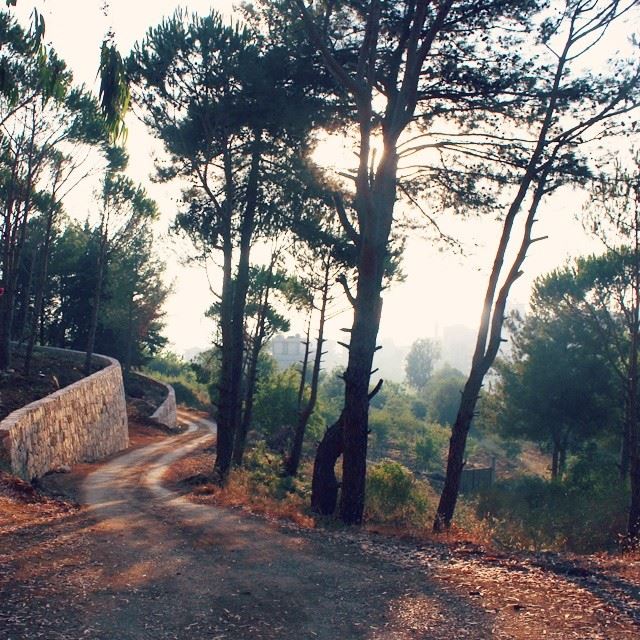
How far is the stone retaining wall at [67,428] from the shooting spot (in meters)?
14.5

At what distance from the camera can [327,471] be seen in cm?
1464

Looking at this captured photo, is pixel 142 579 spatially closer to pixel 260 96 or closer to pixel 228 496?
pixel 228 496

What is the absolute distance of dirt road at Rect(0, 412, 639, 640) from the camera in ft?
17.9

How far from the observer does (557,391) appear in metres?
36.2

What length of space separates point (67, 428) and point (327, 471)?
8963 mm

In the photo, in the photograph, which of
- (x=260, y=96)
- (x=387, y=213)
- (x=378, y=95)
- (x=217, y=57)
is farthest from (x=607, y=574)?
(x=217, y=57)

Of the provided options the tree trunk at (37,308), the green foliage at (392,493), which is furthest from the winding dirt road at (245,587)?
the tree trunk at (37,308)

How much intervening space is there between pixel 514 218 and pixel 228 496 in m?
7.80

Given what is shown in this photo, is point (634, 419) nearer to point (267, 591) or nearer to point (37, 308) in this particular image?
point (267, 591)

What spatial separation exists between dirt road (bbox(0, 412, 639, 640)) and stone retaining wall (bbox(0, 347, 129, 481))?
5.73 m

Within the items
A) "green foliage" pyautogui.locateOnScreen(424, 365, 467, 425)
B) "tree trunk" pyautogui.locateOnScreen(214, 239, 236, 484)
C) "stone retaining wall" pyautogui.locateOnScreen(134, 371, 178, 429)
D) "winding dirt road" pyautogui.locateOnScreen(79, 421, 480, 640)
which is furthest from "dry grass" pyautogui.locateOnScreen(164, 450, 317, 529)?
"green foliage" pyautogui.locateOnScreen(424, 365, 467, 425)

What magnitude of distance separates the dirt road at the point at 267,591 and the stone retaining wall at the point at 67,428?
573 centimetres

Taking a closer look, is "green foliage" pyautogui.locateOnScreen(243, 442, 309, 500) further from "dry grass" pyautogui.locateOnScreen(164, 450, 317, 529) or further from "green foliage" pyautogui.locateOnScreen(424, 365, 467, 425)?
"green foliage" pyautogui.locateOnScreen(424, 365, 467, 425)

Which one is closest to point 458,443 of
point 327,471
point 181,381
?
point 327,471
